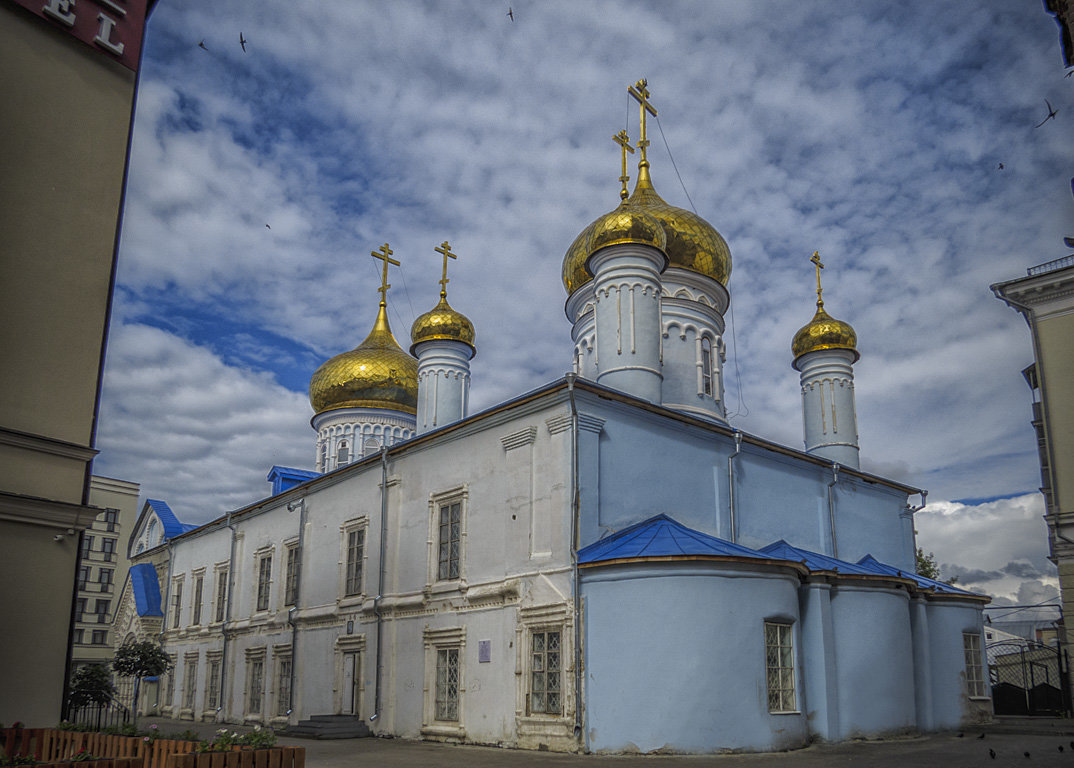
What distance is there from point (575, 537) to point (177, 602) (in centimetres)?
1933

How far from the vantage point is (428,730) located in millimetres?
15961

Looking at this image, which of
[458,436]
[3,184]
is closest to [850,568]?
[458,436]

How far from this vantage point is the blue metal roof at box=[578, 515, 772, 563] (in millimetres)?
13352

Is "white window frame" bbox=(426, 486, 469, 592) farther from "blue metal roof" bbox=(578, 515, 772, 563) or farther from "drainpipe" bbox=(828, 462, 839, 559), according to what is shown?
"drainpipe" bbox=(828, 462, 839, 559)

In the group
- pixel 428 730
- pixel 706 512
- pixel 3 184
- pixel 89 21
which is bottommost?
pixel 428 730

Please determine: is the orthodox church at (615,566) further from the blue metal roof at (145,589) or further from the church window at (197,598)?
the blue metal roof at (145,589)

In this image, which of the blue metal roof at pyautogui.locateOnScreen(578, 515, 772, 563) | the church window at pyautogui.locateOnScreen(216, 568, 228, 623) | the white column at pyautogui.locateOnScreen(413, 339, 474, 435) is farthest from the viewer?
the church window at pyautogui.locateOnScreen(216, 568, 228, 623)

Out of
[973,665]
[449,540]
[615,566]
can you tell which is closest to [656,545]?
[615,566]

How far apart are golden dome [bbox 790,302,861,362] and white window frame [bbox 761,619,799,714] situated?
1133cm

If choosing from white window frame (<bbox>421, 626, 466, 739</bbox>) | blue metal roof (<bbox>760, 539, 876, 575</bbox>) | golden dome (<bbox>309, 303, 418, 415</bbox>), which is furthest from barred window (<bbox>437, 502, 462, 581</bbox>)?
golden dome (<bbox>309, 303, 418, 415</bbox>)

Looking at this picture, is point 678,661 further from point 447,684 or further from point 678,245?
point 678,245

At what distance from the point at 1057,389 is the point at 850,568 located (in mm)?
8576

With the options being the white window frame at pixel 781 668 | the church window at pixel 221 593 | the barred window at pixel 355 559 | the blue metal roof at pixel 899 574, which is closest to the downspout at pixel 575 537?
the white window frame at pixel 781 668

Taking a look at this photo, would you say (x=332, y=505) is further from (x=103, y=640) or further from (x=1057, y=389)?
(x=103, y=640)
